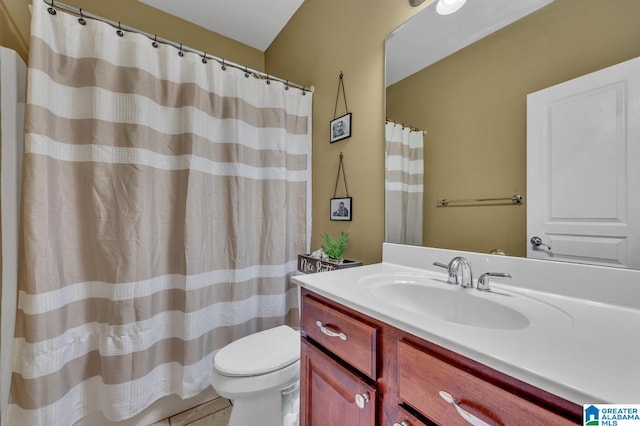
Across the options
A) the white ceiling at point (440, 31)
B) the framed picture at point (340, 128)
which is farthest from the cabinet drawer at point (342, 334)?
the white ceiling at point (440, 31)

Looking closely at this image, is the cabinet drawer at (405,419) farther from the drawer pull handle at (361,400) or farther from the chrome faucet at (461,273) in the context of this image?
the chrome faucet at (461,273)

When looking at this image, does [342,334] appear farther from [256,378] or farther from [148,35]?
[148,35]

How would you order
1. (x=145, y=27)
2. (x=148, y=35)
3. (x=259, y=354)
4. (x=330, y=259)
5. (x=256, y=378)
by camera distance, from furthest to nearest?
(x=145, y=27), (x=330, y=259), (x=148, y=35), (x=259, y=354), (x=256, y=378)

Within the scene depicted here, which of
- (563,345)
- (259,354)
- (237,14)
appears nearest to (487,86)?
(563,345)

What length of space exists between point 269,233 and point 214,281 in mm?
421

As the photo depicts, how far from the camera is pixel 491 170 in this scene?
0.96 m

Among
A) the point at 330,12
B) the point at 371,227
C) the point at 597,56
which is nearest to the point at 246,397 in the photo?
the point at 371,227

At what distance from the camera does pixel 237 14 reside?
6.41ft

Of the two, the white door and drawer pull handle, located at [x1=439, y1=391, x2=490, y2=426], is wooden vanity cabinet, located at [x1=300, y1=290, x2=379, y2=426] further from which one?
Result: the white door

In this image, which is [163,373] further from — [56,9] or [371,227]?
[56,9]

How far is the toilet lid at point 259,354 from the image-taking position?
1109 millimetres

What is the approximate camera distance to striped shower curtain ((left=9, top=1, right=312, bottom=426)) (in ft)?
3.53

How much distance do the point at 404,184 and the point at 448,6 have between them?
2.46 feet

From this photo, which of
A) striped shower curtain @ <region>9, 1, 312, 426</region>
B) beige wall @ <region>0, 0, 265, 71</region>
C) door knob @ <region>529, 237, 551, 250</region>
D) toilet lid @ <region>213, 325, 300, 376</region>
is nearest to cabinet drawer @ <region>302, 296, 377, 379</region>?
toilet lid @ <region>213, 325, 300, 376</region>
